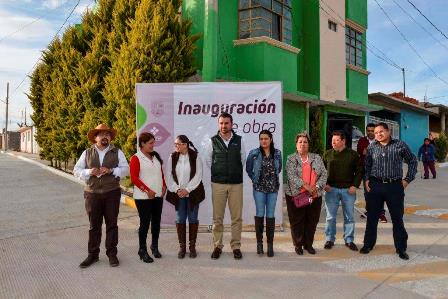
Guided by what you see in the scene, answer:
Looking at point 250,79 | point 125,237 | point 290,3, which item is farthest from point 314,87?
point 125,237

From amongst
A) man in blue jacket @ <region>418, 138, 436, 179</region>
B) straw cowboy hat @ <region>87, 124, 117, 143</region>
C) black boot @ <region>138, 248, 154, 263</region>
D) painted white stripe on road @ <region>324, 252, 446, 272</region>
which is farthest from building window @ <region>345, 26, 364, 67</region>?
black boot @ <region>138, 248, 154, 263</region>

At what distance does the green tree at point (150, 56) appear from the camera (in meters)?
9.27

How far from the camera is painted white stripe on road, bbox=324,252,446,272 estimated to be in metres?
5.03

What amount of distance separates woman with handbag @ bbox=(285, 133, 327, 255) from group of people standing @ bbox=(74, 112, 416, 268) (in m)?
0.01

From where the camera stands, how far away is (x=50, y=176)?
14586 millimetres

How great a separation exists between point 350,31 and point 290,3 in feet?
14.8

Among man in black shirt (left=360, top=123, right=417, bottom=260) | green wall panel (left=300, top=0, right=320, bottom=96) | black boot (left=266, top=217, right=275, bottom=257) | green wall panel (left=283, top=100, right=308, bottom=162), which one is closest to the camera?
man in black shirt (left=360, top=123, right=417, bottom=260)

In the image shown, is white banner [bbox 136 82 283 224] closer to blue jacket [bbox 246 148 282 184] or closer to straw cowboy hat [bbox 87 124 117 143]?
blue jacket [bbox 246 148 282 184]

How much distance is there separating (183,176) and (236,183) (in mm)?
748

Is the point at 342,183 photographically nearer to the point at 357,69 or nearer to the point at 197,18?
the point at 197,18

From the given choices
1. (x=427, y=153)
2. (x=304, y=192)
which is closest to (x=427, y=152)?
(x=427, y=153)

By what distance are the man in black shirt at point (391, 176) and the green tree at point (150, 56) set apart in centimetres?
525

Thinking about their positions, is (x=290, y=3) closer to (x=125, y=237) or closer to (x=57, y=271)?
(x=125, y=237)

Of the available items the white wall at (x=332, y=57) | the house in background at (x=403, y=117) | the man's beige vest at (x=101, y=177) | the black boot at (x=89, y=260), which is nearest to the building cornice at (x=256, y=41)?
the white wall at (x=332, y=57)
